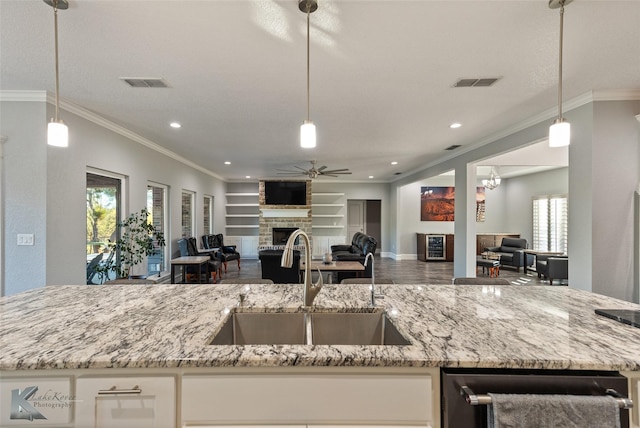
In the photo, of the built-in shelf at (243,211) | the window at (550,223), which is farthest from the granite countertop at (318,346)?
the built-in shelf at (243,211)

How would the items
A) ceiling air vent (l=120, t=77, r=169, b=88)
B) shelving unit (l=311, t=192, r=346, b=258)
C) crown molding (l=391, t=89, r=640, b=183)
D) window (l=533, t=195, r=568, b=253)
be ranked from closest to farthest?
ceiling air vent (l=120, t=77, r=169, b=88)
crown molding (l=391, t=89, r=640, b=183)
window (l=533, t=195, r=568, b=253)
shelving unit (l=311, t=192, r=346, b=258)

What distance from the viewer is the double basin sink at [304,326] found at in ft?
5.06

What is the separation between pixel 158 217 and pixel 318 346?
5.66 m

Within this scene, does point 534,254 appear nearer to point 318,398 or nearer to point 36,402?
point 318,398

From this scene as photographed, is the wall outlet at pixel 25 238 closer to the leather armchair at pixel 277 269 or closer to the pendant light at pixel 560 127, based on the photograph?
the leather armchair at pixel 277 269

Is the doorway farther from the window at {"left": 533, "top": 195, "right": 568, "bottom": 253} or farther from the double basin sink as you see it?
the double basin sink

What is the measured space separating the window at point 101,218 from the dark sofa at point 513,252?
844 cm

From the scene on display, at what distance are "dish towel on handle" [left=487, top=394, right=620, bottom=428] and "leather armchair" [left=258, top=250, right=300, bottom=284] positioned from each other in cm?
426

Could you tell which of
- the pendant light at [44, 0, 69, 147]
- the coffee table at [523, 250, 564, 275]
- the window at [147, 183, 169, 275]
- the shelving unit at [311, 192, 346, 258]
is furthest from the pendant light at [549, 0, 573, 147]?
the shelving unit at [311, 192, 346, 258]

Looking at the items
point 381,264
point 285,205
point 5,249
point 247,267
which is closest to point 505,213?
point 381,264

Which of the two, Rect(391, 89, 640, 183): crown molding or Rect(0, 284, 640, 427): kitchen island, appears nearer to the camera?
Rect(0, 284, 640, 427): kitchen island

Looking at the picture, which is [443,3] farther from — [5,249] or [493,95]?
[5,249]

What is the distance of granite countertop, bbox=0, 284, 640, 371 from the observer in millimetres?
972

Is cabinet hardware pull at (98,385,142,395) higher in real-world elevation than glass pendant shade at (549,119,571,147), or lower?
lower
